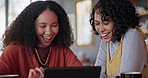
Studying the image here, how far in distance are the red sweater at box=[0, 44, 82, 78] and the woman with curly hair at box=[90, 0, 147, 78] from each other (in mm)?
219

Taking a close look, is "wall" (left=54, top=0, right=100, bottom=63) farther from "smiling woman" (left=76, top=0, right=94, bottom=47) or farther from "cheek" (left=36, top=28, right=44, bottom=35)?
"cheek" (left=36, top=28, right=44, bottom=35)

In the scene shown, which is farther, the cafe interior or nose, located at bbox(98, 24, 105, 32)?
the cafe interior

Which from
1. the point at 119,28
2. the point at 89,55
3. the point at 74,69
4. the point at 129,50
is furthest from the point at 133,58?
the point at 89,55

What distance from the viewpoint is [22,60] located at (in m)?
1.39

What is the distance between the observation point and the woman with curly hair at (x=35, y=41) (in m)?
1.39

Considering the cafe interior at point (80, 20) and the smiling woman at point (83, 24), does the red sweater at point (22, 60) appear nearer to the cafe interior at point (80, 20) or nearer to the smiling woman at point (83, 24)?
the cafe interior at point (80, 20)

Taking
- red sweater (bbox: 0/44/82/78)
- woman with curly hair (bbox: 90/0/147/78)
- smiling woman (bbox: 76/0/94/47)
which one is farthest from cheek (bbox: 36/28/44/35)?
smiling woman (bbox: 76/0/94/47)

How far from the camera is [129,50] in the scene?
A: 55.7 inches

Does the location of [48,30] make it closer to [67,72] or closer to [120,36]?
[120,36]

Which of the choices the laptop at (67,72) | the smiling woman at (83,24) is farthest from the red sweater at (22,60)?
the smiling woman at (83,24)

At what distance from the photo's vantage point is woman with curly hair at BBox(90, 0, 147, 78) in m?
1.42

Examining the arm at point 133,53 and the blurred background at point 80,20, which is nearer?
the arm at point 133,53

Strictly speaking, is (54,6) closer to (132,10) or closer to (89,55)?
(132,10)

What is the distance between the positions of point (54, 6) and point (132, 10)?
47cm
